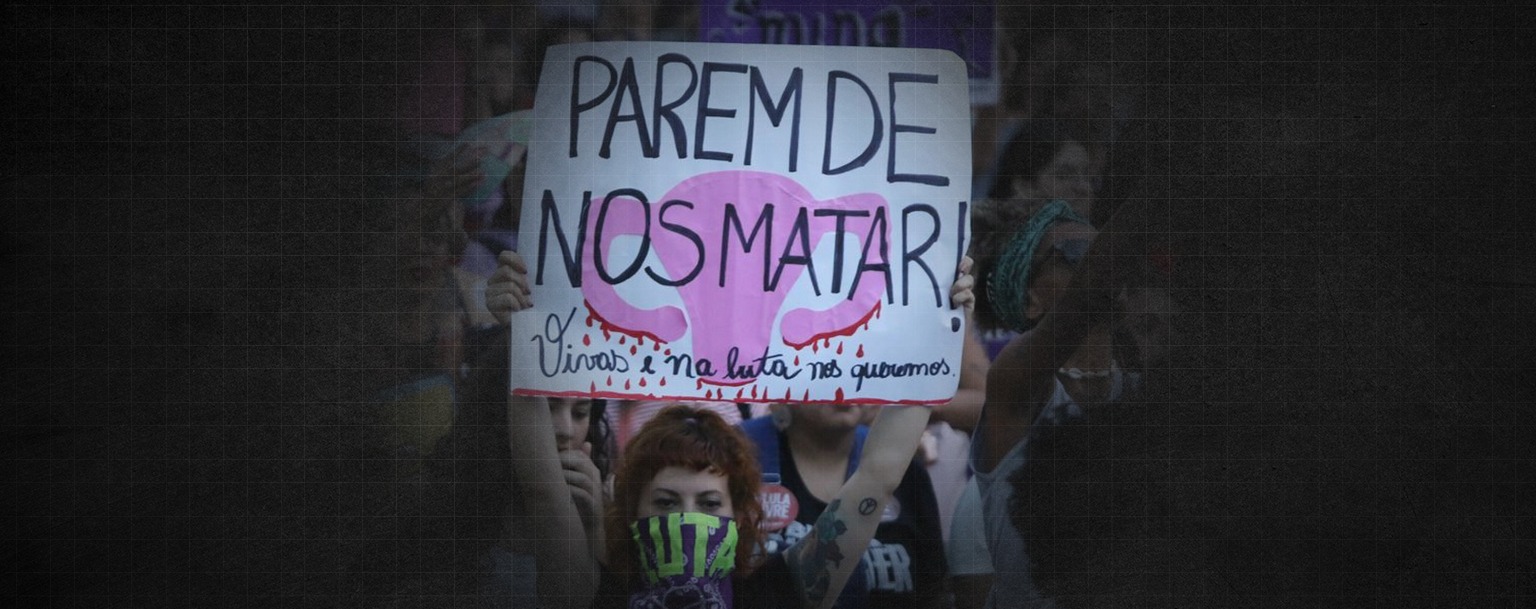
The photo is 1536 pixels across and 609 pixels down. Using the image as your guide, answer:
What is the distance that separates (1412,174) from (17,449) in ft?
14.5

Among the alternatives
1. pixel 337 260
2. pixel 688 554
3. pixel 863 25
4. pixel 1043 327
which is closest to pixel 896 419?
pixel 1043 327

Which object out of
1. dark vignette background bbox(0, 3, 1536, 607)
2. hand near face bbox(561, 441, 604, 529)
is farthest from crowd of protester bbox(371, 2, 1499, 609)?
dark vignette background bbox(0, 3, 1536, 607)

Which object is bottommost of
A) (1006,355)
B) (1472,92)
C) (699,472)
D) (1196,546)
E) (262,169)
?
(1196,546)

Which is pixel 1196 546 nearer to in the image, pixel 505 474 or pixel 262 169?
pixel 505 474

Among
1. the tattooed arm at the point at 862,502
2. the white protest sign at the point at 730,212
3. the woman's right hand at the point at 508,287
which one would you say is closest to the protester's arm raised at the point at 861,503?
the tattooed arm at the point at 862,502

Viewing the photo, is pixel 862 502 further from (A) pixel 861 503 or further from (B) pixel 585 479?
(B) pixel 585 479

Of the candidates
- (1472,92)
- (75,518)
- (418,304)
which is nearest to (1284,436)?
(1472,92)

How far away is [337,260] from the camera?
3762 mm

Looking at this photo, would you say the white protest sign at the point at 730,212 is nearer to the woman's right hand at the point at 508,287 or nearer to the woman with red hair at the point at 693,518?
the woman's right hand at the point at 508,287

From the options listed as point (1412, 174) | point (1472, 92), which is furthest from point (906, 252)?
point (1472, 92)

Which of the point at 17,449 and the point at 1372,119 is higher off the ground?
the point at 1372,119

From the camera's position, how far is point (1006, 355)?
375cm

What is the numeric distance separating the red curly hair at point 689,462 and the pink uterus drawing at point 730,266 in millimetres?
170

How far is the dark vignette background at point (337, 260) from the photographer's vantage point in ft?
12.3
